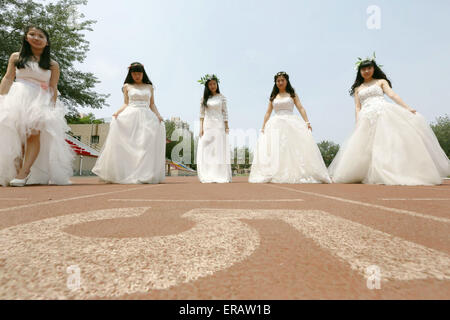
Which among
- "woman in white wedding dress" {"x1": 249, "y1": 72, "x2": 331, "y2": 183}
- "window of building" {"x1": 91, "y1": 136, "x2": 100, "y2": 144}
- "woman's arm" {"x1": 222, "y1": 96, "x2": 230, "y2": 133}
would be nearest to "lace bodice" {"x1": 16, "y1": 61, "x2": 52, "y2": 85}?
"woman's arm" {"x1": 222, "y1": 96, "x2": 230, "y2": 133}

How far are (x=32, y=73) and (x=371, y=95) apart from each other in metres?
5.58

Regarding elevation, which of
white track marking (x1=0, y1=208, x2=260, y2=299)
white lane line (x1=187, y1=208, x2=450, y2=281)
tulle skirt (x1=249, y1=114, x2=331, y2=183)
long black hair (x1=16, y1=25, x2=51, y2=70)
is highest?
long black hair (x1=16, y1=25, x2=51, y2=70)

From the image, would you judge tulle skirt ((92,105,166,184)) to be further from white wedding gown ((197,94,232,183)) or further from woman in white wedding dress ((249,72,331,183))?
woman in white wedding dress ((249,72,331,183))

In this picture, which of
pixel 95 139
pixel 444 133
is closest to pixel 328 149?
pixel 444 133

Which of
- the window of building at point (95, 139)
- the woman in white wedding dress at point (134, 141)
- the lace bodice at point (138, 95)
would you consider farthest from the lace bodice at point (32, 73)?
the window of building at point (95, 139)

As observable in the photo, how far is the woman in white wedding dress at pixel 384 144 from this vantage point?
3.88 meters

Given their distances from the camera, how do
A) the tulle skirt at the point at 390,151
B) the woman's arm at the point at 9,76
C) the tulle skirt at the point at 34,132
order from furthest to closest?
the tulle skirt at the point at 390,151 → the woman's arm at the point at 9,76 → the tulle skirt at the point at 34,132

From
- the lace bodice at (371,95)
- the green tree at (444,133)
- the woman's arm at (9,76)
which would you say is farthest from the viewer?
the green tree at (444,133)

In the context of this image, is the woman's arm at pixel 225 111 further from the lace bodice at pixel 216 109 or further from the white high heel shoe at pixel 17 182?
the white high heel shoe at pixel 17 182

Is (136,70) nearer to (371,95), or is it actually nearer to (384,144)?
(371,95)

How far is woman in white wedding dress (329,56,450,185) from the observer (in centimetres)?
388

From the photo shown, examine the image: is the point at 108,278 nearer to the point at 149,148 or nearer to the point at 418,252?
the point at 418,252

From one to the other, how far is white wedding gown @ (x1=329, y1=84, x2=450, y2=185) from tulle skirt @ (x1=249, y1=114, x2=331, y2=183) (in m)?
0.44
